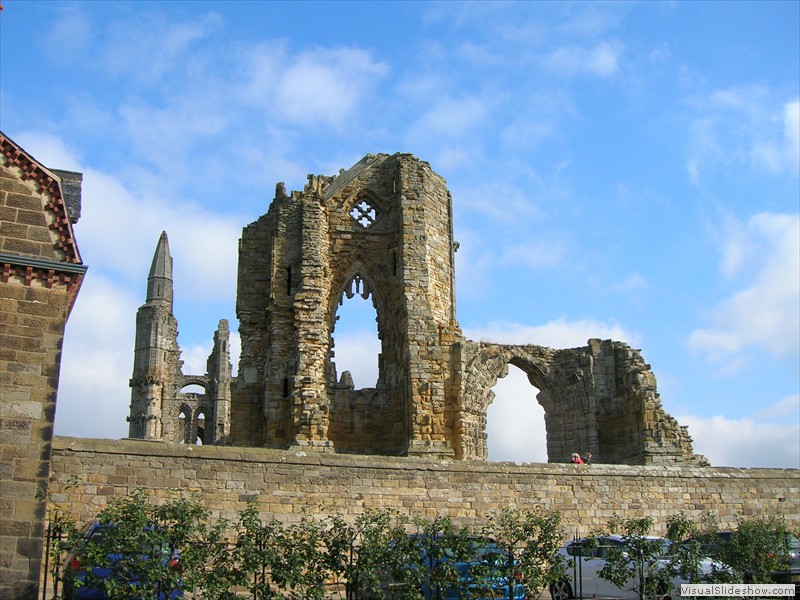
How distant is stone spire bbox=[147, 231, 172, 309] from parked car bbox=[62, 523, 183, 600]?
162 feet

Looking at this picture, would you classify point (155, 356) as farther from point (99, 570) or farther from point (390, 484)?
point (99, 570)

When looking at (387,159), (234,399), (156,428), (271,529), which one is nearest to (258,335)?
(234,399)

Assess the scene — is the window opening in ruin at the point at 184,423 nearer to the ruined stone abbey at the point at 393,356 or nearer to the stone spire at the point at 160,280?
the stone spire at the point at 160,280

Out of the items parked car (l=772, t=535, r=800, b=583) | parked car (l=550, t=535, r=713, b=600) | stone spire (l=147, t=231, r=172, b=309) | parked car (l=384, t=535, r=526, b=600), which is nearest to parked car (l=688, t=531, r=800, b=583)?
parked car (l=772, t=535, r=800, b=583)

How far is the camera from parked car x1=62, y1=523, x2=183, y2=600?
12258 mm

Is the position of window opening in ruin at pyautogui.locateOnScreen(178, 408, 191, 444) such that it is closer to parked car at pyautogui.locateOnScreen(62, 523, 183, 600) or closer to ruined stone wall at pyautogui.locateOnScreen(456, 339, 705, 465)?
ruined stone wall at pyautogui.locateOnScreen(456, 339, 705, 465)

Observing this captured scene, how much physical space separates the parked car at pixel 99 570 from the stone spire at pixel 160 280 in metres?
49.3

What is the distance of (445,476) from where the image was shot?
19359 millimetres

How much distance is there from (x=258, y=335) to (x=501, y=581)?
15300 mm

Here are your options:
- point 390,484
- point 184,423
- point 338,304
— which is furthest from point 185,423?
point 390,484

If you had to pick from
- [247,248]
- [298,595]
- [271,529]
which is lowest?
[298,595]

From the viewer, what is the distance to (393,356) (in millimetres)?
27438

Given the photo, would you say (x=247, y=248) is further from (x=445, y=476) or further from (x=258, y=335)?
(x=445, y=476)

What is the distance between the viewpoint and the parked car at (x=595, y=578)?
1510 cm
